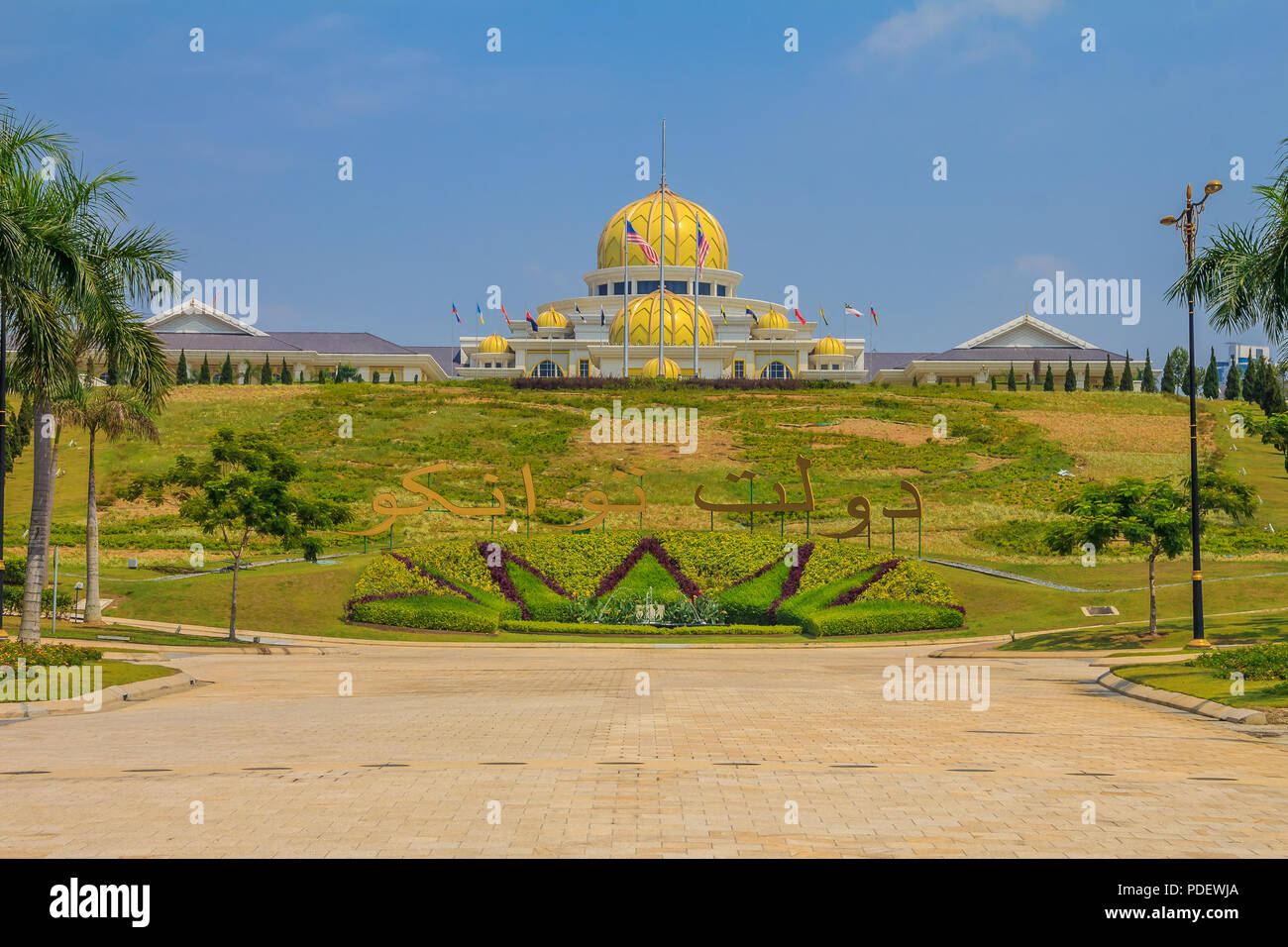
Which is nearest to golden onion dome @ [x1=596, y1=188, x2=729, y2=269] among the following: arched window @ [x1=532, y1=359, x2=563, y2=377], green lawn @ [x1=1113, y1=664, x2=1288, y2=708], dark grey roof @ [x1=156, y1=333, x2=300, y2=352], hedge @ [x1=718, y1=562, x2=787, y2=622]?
arched window @ [x1=532, y1=359, x2=563, y2=377]

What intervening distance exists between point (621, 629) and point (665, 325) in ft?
176

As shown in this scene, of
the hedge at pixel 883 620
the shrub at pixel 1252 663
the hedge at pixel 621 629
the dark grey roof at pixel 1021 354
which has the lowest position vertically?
the hedge at pixel 621 629

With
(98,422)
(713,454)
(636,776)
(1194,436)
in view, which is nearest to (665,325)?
(713,454)

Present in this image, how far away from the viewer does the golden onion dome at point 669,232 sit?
291 feet

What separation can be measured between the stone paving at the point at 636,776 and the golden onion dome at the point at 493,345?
7741 cm

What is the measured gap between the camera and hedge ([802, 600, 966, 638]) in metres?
32.1

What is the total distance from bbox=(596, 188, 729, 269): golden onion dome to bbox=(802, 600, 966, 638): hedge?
5861 cm

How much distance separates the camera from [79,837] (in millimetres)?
7691

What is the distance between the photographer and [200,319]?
10062 centimetres

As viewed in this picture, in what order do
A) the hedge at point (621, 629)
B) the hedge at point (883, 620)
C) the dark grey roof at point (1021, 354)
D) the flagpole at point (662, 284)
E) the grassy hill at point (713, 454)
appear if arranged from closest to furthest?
the hedge at point (883, 620)
the hedge at point (621, 629)
the grassy hill at point (713, 454)
the flagpole at point (662, 284)
the dark grey roof at point (1021, 354)

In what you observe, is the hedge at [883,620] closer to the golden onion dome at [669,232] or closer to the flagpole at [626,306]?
the flagpole at [626,306]

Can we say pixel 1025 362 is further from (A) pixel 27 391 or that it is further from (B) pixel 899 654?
(A) pixel 27 391

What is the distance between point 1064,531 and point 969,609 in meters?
6.24

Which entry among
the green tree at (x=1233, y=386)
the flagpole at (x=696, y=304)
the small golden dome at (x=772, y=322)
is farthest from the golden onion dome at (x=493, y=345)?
the green tree at (x=1233, y=386)
